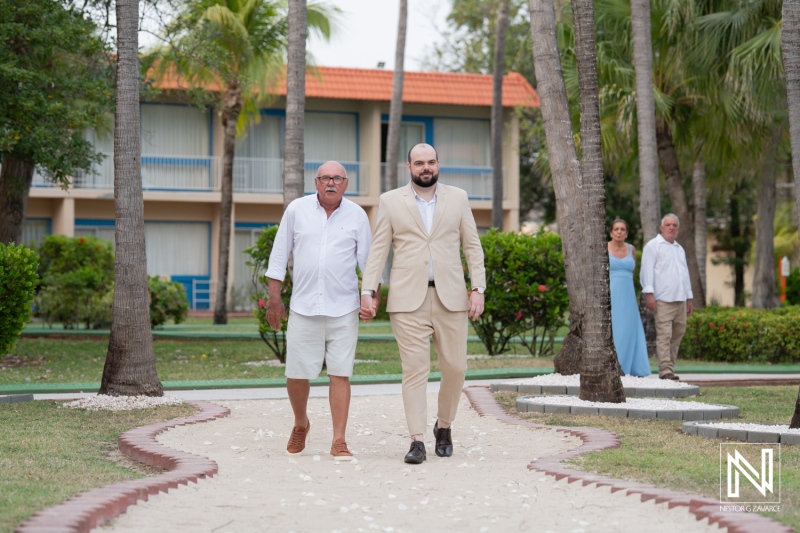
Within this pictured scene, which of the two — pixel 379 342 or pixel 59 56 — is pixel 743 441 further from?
pixel 379 342

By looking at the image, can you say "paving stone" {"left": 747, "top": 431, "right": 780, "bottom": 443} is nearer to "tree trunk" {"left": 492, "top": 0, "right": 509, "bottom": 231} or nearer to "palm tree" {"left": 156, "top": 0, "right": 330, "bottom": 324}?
"palm tree" {"left": 156, "top": 0, "right": 330, "bottom": 324}

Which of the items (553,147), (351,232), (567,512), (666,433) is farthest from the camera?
(553,147)

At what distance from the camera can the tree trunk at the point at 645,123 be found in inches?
637

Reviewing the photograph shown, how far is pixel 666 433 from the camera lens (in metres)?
8.91

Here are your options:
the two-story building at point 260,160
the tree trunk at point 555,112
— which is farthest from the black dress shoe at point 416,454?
the two-story building at point 260,160

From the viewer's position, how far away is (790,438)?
816 centimetres

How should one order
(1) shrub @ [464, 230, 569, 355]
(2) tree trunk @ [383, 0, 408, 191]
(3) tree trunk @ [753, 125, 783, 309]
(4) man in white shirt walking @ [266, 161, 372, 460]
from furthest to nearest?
1. (2) tree trunk @ [383, 0, 408, 191]
2. (3) tree trunk @ [753, 125, 783, 309]
3. (1) shrub @ [464, 230, 569, 355]
4. (4) man in white shirt walking @ [266, 161, 372, 460]

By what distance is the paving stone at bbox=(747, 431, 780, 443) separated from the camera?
820 cm

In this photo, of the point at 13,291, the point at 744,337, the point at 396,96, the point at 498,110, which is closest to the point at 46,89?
the point at 13,291

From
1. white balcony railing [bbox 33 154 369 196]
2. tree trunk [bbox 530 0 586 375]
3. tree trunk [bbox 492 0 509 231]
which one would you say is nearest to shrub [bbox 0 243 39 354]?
tree trunk [bbox 530 0 586 375]

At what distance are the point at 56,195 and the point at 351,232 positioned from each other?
79.2 ft

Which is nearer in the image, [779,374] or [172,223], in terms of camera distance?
[779,374]

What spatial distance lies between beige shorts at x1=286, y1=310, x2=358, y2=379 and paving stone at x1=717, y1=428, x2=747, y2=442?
2826 millimetres

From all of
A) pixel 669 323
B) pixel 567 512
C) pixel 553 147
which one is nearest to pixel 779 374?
pixel 669 323
